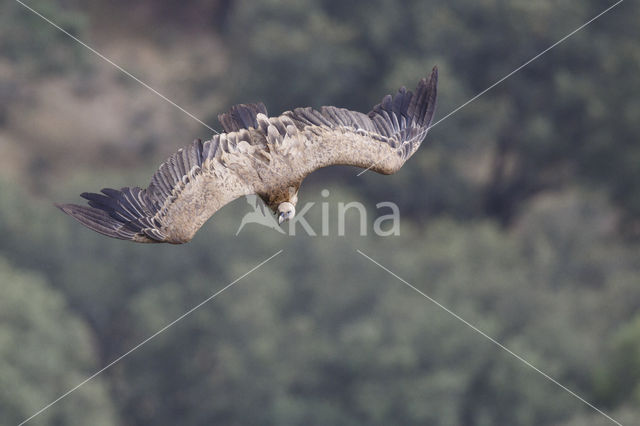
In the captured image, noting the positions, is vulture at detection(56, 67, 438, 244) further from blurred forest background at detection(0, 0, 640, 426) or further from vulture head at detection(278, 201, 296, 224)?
blurred forest background at detection(0, 0, 640, 426)

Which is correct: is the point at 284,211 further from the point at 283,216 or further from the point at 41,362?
the point at 41,362

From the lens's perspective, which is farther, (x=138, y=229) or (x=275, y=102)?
(x=275, y=102)

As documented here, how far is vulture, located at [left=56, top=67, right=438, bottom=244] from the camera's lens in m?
11.7

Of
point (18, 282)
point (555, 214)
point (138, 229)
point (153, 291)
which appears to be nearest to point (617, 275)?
point (555, 214)

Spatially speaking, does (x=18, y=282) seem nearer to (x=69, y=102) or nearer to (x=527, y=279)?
(x=69, y=102)

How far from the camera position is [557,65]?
39469 millimetres

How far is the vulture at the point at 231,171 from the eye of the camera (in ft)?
38.3

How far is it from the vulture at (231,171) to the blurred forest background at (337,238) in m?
17.7

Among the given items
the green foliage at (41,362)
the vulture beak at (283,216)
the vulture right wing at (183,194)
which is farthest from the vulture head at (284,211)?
the green foliage at (41,362)

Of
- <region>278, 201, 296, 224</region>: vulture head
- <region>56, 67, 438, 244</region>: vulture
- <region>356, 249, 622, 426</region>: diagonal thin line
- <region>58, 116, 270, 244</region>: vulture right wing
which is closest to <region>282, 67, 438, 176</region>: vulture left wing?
<region>56, 67, 438, 244</region>: vulture

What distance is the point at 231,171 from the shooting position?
11711 mm

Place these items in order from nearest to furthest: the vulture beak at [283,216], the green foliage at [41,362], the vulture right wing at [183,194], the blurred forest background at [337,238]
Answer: the vulture right wing at [183,194] → the vulture beak at [283,216] → the green foliage at [41,362] → the blurred forest background at [337,238]

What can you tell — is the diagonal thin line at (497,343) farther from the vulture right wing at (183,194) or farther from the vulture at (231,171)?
the vulture right wing at (183,194)

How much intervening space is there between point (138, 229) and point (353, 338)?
20082mm
